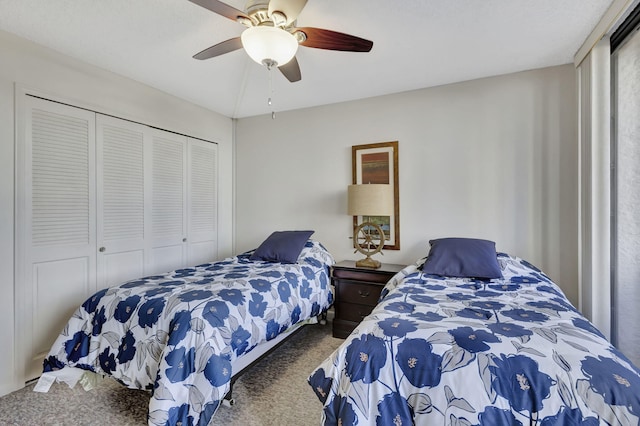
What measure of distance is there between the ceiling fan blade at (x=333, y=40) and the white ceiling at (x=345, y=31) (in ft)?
0.75

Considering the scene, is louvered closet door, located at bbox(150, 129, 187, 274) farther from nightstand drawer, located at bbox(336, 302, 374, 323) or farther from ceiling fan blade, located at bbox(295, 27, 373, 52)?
ceiling fan blade, located at bbox(295, 27, 373, 52)

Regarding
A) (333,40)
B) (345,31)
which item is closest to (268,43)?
(333,40)

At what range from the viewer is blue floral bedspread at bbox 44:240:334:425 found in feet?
5.28

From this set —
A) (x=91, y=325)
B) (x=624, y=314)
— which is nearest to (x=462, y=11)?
(x=624, y=314)

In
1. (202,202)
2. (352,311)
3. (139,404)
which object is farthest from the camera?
(202,202)

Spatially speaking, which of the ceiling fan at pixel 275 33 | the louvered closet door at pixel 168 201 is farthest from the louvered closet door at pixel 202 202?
the ceiling fan at pixel 275 33

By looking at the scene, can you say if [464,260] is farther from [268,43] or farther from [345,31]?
[268,43]

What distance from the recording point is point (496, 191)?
278 cm

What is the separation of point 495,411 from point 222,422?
4.96 ft

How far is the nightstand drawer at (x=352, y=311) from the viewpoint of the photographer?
2.91 metres

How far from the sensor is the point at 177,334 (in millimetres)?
1655

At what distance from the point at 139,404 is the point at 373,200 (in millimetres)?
2315

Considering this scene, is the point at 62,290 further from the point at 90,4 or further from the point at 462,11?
the point at 462,11

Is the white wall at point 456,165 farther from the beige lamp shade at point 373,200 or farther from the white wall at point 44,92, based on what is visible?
the white wall at point 44,92
